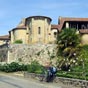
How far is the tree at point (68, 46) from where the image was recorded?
5509 cm

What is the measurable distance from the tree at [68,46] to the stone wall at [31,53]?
265 inches

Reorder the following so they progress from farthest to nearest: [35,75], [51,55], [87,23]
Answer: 1. [87,23]
2. [51,55]
3. [35,75]

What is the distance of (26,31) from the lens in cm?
8081

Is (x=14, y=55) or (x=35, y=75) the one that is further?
(x=14, y=55)

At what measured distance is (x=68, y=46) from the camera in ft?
184

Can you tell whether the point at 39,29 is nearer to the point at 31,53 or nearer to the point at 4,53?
the point at 4,53

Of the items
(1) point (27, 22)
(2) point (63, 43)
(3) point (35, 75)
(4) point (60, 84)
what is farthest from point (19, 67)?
(1) point (27, 22)

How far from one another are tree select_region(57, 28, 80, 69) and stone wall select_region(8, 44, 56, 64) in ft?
22.1

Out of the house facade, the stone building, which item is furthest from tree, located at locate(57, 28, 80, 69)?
the stone building

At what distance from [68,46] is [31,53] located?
10825mm

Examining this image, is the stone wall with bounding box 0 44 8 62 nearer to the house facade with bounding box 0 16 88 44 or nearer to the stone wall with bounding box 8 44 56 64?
the stone wall with bounding box 8 44 56 64

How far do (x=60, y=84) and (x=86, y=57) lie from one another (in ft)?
30.6

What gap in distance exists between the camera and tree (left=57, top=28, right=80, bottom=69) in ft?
181

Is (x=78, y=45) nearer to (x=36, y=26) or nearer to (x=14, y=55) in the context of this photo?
(x=14, y=55)
